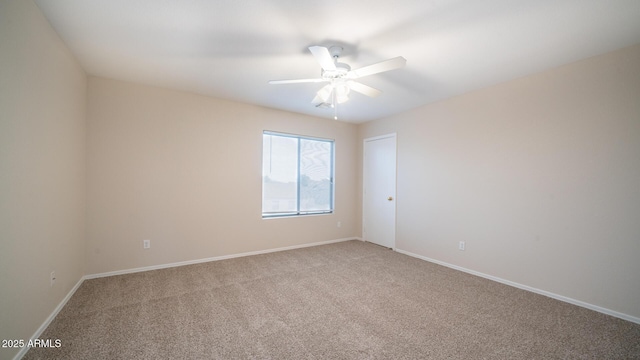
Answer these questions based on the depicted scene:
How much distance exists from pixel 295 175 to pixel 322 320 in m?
2.78

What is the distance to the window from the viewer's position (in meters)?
4.37

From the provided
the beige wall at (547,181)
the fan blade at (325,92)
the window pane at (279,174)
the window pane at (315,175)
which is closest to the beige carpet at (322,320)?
the beige wall at (547,181)

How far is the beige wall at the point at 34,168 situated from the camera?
5.13 ft

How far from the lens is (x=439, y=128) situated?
3836 millimetres

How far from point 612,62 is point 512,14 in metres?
1.42

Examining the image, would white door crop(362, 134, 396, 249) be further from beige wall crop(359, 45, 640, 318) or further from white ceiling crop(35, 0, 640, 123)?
white ceiling crop(35, 0, 640, 123)

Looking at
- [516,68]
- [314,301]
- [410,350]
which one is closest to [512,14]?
[516,68]

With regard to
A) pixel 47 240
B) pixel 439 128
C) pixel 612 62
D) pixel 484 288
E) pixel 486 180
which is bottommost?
pixel 484 288

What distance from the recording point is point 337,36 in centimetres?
215

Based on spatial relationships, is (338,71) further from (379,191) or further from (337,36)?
(379,191)

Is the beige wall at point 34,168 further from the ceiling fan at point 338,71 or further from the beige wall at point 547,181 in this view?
the beige wall at point 547,181

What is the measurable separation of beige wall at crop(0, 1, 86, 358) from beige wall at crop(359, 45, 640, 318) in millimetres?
4275

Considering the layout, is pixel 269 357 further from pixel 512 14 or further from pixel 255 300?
pixel 512 14

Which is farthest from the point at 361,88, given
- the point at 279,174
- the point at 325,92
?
the point at 279,174
